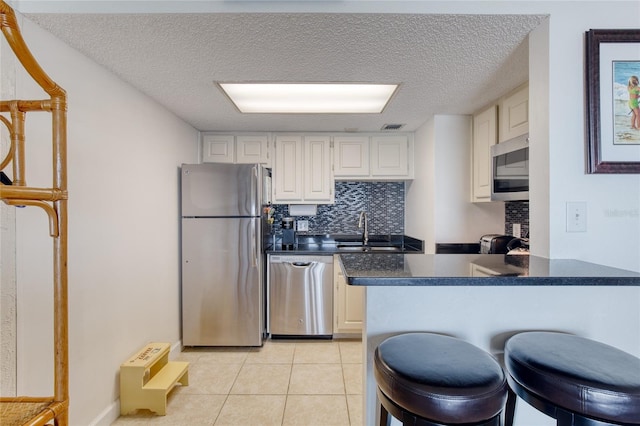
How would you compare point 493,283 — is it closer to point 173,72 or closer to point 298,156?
point 173,72

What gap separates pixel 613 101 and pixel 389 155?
203 cm

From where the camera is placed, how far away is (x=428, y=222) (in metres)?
2.79

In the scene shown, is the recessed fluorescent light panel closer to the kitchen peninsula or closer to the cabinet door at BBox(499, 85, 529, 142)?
the cabinet door at BBox(499, 85, 529, 142)

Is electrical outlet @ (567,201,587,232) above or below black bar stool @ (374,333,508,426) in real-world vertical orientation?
above

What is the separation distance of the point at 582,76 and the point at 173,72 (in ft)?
6.93

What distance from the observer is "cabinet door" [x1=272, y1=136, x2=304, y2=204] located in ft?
10.5

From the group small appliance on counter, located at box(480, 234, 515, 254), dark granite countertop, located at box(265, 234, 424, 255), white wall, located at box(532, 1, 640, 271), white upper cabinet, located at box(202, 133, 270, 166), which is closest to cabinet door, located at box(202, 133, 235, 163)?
white upper cabinet, located at box(202, 133, 270, 166)

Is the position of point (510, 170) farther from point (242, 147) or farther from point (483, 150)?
point (242, 147)

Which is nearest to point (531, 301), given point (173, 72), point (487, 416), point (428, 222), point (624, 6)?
point (487, 416)

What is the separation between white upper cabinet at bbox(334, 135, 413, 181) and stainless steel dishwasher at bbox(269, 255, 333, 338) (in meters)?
1.09

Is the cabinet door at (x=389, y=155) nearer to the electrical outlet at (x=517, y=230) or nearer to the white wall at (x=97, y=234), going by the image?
the electrical outlet at (x=517, y=230)

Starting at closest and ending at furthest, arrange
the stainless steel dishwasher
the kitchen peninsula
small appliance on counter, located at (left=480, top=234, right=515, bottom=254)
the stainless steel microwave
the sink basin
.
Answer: the kitchen peninsula → the stainless steel microwave → small appliance on counter, located at (left=480, top=234, right=515, bottom=254) → the stainless steel dishwasher → the sink basin

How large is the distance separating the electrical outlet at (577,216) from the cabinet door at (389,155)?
2.00 meters

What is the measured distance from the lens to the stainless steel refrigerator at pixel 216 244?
2721 mm
